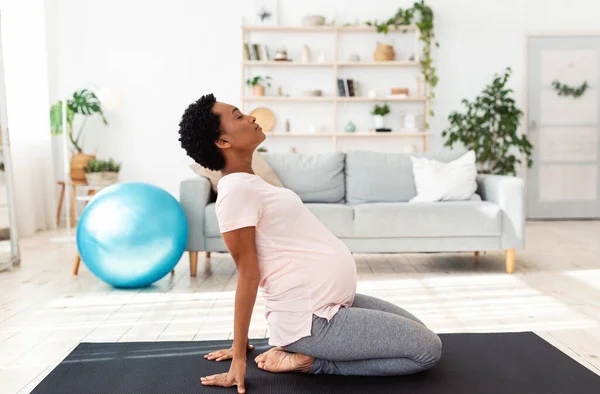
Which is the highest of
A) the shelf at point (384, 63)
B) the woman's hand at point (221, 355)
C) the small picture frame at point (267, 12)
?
the small picture frame at point (267, 12)

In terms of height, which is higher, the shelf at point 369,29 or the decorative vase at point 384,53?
the shelf at point 369,29

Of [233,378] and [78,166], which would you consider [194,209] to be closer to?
[233,378]

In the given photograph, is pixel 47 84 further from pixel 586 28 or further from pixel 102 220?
pixel 586 28

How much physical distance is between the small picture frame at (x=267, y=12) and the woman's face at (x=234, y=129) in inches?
203

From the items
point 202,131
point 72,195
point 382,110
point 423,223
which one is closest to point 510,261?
point 423,223

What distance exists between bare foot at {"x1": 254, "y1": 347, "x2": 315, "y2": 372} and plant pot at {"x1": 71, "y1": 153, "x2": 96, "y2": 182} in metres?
4.77

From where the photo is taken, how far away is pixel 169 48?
22.8 ft

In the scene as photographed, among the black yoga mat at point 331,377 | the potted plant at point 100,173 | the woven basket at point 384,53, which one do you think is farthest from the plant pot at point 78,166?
the black yoga mat at point 331,377

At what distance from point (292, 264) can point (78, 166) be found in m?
4.95

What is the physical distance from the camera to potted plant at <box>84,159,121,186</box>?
617 cm

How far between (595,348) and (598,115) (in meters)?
5.36

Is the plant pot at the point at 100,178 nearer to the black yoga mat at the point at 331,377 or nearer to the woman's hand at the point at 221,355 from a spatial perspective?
the black yoga mat at the point at 331,377

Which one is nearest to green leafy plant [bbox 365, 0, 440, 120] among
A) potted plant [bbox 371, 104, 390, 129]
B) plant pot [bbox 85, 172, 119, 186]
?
potted plant [bbox 371, 104, 390, 129]

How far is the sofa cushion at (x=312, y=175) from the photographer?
178 inches
